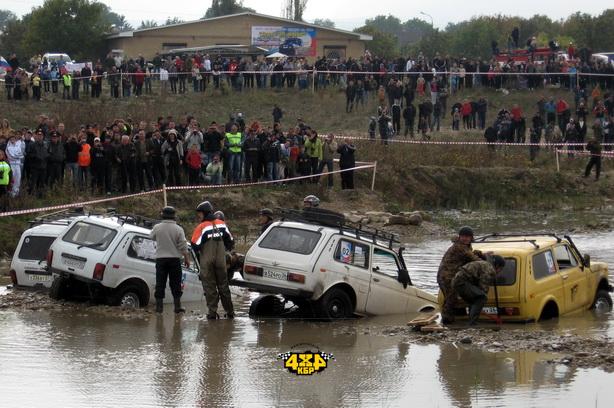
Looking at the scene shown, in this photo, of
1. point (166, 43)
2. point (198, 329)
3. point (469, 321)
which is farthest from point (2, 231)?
point (166, 43)

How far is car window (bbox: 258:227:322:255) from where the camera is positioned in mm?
17219

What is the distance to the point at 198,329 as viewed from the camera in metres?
16.5

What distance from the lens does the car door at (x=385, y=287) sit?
17844 millimetres

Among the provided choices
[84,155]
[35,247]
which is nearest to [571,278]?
[35,247]

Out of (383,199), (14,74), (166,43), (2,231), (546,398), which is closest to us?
(546,398)

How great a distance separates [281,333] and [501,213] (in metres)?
20.8

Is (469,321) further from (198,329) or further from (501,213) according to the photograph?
(501,213)

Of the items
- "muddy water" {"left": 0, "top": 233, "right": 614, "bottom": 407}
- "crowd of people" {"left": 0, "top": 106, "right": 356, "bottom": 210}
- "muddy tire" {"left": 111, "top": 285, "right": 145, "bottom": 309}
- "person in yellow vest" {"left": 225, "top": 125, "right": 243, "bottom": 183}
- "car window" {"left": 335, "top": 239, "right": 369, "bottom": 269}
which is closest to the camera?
"muddy water" {"left": 0, "top": 233, "right": 614, "bottom": 407}

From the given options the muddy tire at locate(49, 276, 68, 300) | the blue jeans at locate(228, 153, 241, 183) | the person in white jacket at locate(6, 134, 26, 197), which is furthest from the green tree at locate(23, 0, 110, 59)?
the muddy tire at locate(49, 276, 68, 300)

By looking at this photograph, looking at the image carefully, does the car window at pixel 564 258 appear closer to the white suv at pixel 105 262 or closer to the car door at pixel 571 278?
the car door at pixel 571 278

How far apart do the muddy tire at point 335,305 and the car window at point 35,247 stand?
496cm

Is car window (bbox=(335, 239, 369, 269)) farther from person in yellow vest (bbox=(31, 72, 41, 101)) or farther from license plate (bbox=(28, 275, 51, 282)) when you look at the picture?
person in yellow vest (bbox=(31, 72, 41, 101))

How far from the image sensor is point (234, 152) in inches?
1216

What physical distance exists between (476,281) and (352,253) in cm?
212
